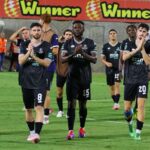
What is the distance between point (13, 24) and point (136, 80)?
32.2 metres

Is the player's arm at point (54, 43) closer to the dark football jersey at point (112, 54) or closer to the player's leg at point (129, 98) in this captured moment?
the player's leg at point (129, 98)

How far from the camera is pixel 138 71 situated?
14.2 meters

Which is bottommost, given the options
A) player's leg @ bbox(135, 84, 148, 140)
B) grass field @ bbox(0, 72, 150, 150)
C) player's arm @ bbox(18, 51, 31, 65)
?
grass field @ bbox(0, 72, 150, 150)

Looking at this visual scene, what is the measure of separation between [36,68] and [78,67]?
1410 mm

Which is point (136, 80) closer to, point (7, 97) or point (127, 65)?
point (127, 65)

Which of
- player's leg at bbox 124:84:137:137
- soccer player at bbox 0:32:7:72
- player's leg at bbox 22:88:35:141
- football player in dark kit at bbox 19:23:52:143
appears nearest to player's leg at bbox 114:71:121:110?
player's leg at bbox 124:84:137:137

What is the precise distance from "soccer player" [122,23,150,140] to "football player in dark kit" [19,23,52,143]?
66.4 inches

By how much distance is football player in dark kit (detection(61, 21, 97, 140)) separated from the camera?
47.6ft

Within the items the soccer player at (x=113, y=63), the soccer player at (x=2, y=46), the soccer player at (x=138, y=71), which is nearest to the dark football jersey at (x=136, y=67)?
the soccer player at (x=138, y=71)

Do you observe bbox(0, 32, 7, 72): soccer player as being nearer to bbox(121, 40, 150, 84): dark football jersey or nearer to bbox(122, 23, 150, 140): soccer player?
bbox(122, 23, 150, 140): soccer player

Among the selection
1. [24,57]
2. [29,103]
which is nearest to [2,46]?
[29,103]

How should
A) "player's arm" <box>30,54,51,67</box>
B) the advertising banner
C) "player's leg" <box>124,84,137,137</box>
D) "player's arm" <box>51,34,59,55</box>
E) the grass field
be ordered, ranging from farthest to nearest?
the advertising banner, "player's arm" <box>51,34,59,55</box>, "player's leg" <box>124,84,137,137</box>, "player's arm" <box>30,54,51,67</box>, the grass field

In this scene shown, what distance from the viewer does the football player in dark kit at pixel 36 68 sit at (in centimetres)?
Result: 1341

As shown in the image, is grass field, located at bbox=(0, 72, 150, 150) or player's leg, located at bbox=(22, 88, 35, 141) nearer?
grass field, located at bbox=(0, 72, 150, 150)
